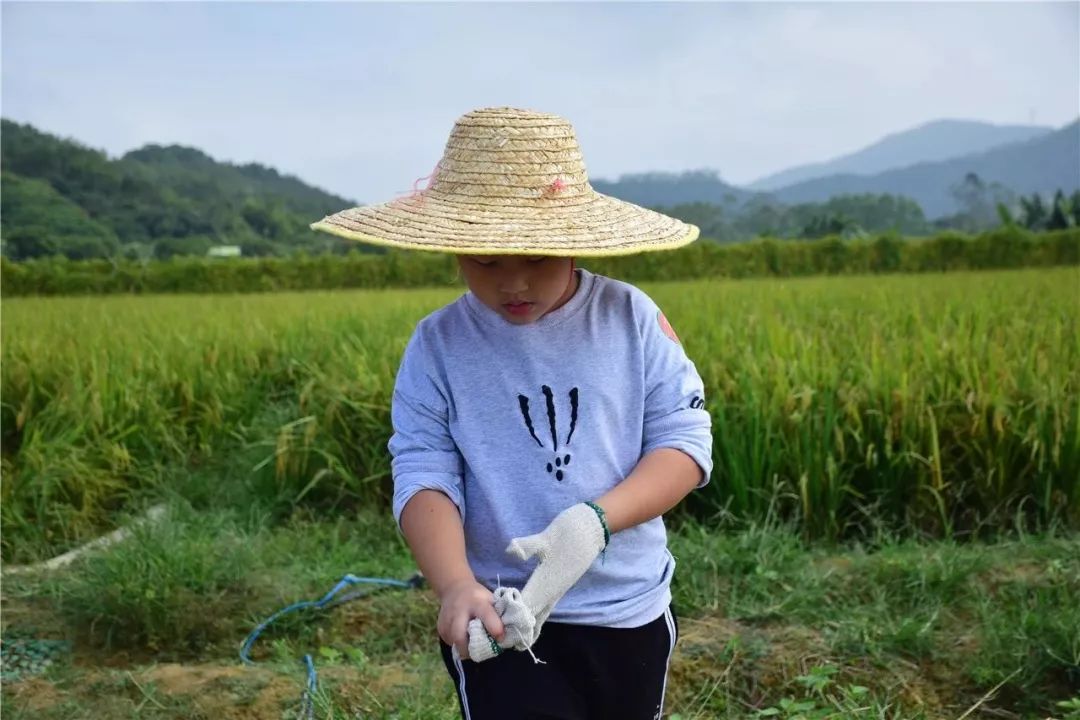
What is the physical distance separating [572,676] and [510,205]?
652 mm

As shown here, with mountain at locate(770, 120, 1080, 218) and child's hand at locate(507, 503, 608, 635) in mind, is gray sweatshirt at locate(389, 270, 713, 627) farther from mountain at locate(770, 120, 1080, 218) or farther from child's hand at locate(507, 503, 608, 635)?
mountain at locate(770, 120, 1080, 218)

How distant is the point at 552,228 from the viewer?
136 cm

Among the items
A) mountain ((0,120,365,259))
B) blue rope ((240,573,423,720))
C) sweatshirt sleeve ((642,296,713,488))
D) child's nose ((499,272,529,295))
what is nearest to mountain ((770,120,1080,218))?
mountain ((0,120,365,259))

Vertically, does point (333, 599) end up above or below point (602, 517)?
below

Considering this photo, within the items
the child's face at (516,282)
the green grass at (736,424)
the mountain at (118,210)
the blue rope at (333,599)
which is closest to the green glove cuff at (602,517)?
the child's face at (516,282)

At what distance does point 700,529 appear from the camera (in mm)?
3047

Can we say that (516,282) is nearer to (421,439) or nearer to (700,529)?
(421,439)

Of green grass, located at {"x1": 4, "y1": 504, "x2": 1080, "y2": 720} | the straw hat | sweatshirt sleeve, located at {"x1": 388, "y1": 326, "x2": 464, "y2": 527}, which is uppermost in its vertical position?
the straw hat

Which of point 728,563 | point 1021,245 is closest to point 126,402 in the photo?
point 728,563

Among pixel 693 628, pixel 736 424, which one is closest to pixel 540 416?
pixel 693 628

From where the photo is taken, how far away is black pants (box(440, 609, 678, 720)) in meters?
1.36

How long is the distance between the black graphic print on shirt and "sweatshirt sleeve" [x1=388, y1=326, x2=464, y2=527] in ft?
0.38

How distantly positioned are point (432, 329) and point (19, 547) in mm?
2772

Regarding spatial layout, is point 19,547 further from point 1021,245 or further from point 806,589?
point 1021,245
